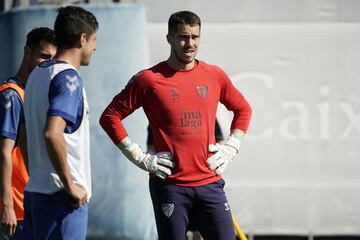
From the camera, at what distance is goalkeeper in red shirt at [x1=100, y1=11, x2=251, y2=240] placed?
6285 mm

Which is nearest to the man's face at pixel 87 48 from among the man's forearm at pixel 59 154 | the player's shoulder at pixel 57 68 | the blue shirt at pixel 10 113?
the player's shoulder at pixel 57 68

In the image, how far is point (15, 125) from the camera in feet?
19.1

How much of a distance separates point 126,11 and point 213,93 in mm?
4093

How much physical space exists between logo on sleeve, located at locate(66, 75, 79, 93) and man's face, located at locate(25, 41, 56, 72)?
3.71 ft

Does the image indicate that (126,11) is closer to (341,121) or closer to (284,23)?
(284,23)

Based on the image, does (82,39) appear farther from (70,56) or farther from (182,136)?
(182,136)

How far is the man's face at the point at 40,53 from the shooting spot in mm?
6141

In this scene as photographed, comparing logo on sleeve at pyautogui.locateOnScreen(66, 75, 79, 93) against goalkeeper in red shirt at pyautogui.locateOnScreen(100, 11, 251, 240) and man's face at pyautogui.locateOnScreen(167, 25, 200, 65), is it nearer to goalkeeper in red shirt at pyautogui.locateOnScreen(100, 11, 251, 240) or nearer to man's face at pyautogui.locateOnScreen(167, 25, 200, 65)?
goalkeeper in red shirt at pyautogui.locateOnScreen(100, 11, 251, 240)

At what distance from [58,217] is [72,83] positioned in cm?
64

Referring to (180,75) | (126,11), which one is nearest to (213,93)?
(180,75)

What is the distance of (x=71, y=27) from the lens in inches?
205

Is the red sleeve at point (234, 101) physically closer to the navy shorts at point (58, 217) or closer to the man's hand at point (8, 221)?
the man's hand at point (8, 221)

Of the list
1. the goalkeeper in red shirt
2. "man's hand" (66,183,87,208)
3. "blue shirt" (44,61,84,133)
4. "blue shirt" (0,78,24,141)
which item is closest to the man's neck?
"blue shirt" (44,61,84,133)

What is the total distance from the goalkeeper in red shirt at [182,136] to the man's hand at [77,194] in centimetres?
120
